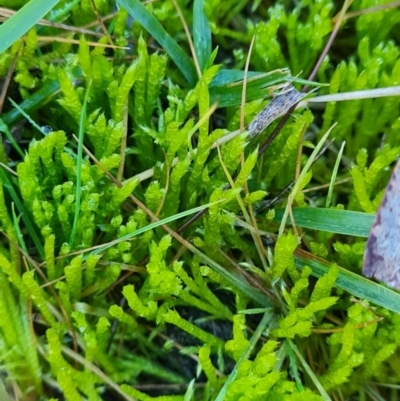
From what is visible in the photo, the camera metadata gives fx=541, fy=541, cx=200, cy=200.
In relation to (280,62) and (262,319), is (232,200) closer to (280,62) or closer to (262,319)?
(262,319)

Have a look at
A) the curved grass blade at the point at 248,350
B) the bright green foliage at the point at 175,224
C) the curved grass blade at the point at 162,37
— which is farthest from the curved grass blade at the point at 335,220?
the curved grass blade at the point at 162,37

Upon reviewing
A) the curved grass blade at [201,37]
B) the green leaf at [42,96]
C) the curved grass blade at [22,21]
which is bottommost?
the curved grass blade at [201,37]

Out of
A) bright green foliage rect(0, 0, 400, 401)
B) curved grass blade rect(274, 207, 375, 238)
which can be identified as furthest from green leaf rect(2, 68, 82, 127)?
curved grass blade rect(274, 207, 375, 238)

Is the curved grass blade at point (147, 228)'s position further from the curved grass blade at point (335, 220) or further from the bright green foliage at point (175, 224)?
the curved grass blade at point (335, 220)

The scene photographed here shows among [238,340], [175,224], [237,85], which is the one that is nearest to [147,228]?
[175,224]

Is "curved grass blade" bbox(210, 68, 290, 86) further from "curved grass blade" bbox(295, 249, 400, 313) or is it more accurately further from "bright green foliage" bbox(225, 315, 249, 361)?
"bright green foliage" bbox(225, 315, 249, 361)

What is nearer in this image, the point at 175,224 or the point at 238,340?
the point at 238,340

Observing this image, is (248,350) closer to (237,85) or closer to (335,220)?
(335,220)
